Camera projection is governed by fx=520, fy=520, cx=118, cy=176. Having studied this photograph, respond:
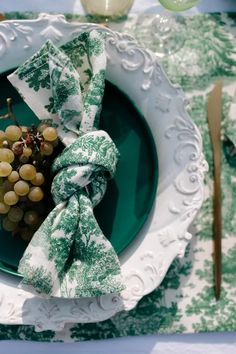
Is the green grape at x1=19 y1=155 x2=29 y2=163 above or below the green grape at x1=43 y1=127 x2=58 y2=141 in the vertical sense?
below

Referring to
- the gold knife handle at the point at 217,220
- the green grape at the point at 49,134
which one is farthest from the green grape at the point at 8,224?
the gold knife handle at the point at 217,220

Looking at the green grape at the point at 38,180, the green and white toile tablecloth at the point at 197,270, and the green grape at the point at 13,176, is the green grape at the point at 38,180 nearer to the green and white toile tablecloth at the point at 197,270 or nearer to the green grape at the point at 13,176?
the green grape at the point at 13,176

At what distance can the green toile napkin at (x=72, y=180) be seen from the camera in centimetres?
55

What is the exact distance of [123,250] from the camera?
608mm

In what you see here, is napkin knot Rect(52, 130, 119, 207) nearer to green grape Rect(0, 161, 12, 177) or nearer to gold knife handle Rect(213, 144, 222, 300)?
green grape Rect(0, 161, 12, 177)

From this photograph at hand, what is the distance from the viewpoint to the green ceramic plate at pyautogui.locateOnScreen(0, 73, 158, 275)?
0.62 metres

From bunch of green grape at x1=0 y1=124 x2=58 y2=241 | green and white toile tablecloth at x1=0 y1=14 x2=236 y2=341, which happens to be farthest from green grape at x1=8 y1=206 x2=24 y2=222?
green and white toile tablecloth at x1=0 y1=14 x2=236 y2=341

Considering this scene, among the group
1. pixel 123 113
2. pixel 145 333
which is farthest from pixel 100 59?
pixel 145 333

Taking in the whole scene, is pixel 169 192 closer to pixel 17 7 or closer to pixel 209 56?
pixel 209 56

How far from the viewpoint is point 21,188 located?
Result: 54 centimetres

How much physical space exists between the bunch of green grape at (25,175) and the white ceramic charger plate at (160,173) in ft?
0.26

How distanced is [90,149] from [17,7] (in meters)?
0.26

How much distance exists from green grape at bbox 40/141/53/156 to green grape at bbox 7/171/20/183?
38mm

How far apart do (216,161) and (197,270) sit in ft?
0.45
